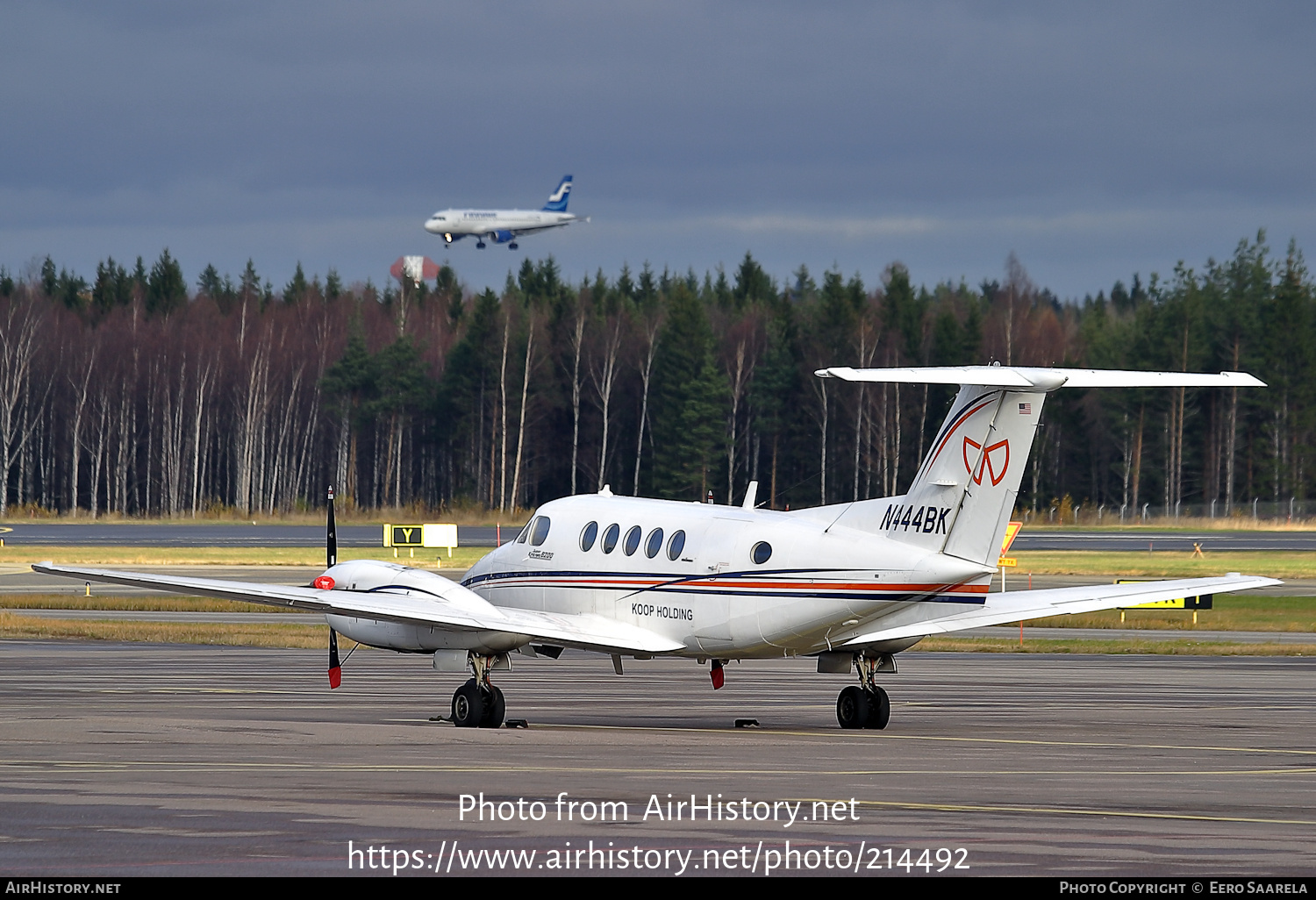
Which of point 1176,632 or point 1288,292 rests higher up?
point 1288,292

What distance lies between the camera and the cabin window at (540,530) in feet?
77.7

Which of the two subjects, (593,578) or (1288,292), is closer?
(593,578)

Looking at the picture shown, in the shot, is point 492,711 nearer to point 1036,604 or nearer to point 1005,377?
point 1036,604

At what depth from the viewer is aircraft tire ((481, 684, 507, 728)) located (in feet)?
69.9

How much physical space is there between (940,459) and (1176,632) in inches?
919

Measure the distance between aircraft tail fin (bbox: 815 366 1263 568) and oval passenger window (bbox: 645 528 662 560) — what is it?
3639 mm

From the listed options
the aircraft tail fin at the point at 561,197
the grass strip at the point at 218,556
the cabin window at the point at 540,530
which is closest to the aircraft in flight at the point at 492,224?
the aircraft tail fin at the point at 561,197

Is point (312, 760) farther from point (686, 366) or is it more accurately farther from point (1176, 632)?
point (686, 366)

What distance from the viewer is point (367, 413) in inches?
4801

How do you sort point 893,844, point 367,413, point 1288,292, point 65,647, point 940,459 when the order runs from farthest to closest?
point 367,413 → point 1288,292 → point 65,647 → point 940,459 → point 893,844

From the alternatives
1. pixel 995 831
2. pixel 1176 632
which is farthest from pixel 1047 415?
pixel 995 831

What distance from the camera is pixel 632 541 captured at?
2234cm

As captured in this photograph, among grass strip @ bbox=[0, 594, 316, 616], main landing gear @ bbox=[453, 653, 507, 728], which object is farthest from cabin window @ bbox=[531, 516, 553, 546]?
grass strip @ bbox=[0, 594, 316, 616]

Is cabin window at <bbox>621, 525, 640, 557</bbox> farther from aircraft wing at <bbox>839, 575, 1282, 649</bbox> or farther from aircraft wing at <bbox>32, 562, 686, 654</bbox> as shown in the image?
aircraft wing at <bbox>839, 575, 1282, 649</bbox>
